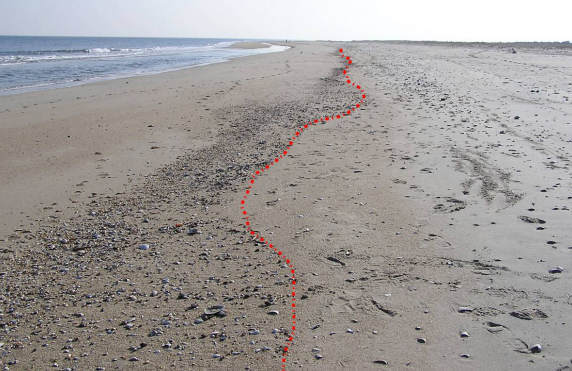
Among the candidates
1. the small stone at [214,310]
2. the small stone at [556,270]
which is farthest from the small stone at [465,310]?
the small stone at [214,310]

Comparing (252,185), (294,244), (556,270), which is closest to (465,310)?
(556,270)

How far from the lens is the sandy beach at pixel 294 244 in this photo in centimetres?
318

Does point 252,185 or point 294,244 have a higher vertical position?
point 252,185

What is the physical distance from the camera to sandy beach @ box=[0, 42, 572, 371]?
10.4 feet

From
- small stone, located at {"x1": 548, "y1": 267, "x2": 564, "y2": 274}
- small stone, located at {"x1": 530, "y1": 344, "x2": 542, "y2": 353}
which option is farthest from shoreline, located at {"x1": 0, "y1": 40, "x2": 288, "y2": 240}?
small stone, located at {"x1": 548, "y1": 267, "x2": 564, "y2": 274}

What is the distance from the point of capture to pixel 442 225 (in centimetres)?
488

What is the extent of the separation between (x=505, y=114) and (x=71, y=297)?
8881mm

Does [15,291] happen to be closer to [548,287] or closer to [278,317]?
[278,317]

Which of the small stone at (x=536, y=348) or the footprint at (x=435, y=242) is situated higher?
the footprint at (x=435, y=242)

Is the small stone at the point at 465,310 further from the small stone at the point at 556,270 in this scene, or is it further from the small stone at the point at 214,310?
the small stone at the point at 214,310

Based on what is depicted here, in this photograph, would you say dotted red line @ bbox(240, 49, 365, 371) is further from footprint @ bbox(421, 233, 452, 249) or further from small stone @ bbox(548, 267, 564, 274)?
small stone @ bbox(548, 267, 564, 274)

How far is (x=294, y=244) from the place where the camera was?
184 inches

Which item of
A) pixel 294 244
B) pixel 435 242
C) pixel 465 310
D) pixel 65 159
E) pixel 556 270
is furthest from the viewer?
pixel 65 159

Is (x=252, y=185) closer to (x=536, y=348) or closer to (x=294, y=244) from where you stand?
(x=294, y=244)
